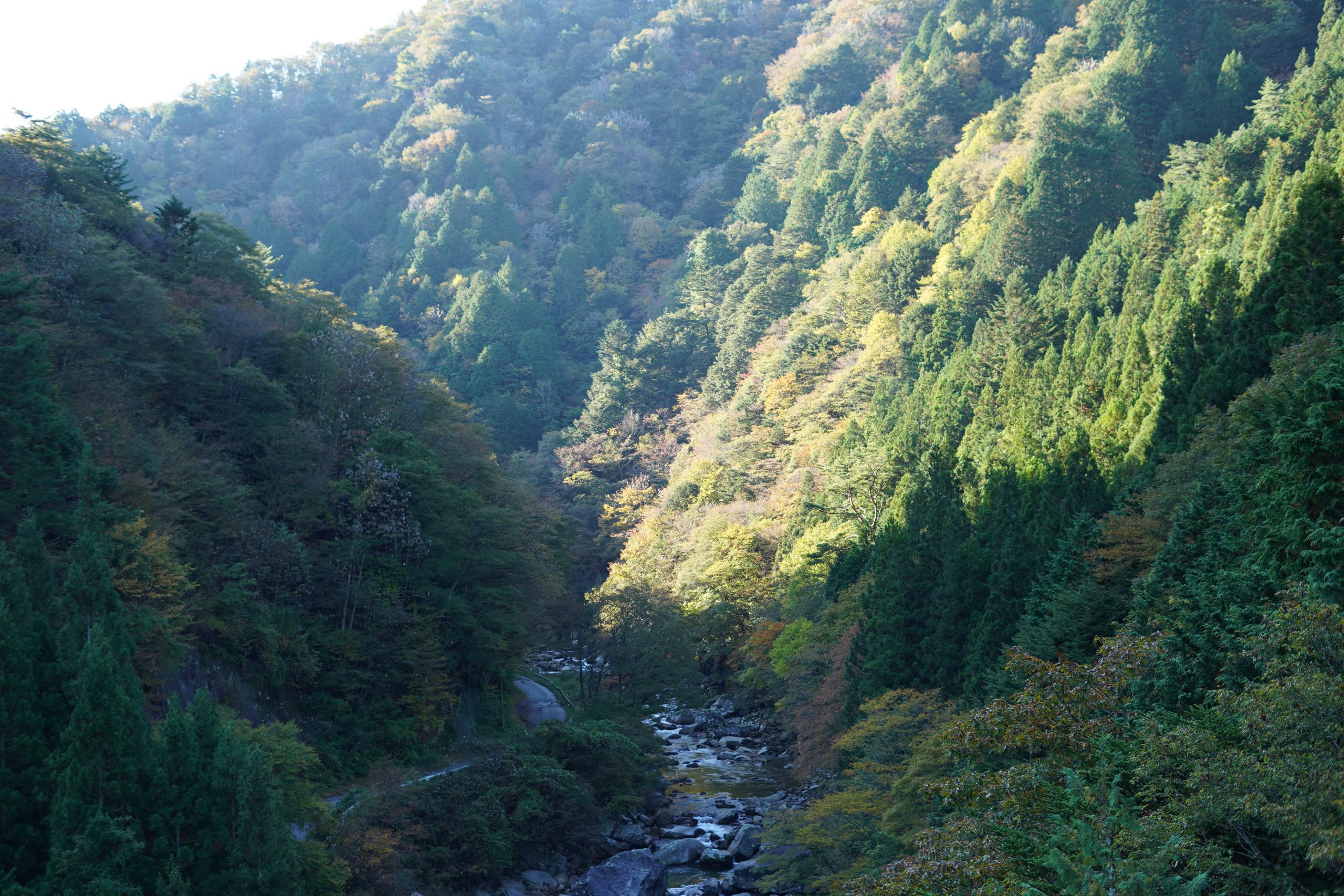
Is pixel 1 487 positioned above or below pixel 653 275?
below

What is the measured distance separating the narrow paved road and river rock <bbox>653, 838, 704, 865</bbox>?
11.3 metres

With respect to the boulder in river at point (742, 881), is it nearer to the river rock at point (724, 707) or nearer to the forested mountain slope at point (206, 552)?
the forested mountain slope at point (206, 552)

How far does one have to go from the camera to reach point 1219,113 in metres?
51.9

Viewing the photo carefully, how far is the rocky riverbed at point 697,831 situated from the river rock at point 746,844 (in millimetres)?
22

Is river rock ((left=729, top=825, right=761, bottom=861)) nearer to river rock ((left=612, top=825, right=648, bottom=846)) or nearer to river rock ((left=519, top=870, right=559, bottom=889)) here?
river rock ((left=612, top=825, right=648, bottom=846))

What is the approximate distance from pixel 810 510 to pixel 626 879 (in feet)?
75.8

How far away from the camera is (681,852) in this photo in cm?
2819

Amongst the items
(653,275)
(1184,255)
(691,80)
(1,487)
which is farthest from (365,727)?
(691,80)

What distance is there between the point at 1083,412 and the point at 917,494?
768cm

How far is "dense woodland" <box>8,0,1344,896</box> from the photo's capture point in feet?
Answer: 47.7

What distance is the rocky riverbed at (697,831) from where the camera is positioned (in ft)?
85.4

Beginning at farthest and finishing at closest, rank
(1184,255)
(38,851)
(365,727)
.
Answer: (1184,255)
(365,727)
(38,851)

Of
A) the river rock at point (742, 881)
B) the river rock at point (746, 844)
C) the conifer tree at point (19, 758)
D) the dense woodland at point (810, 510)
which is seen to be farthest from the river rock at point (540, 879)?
the conifer tree at point (19, 758)

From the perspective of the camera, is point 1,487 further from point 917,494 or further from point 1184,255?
point 1184,255
